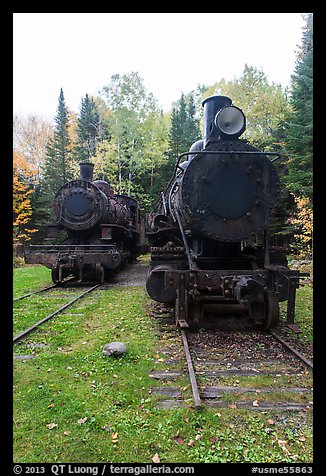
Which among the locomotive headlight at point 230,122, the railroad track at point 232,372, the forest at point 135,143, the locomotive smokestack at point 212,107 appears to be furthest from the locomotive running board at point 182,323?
the forest at point 135,143

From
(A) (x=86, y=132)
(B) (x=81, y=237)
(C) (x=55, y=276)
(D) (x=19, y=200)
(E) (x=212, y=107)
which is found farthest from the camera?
(A) (x=86, y=132)

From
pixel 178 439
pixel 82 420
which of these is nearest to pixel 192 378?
pixel 178 439

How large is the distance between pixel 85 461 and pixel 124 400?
2.76ft

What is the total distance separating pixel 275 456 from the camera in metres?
2.49

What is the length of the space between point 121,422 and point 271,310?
3017 millimetres

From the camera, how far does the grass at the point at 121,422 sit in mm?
2531

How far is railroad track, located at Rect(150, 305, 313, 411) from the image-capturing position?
3.27 meters

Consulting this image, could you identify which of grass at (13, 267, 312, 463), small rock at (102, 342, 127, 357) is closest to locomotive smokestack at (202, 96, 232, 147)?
small rock at (102, 342, 127, 357)

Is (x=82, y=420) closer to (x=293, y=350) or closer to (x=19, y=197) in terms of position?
(x=293, y=350)

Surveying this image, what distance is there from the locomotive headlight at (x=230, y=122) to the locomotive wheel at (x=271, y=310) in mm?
2665

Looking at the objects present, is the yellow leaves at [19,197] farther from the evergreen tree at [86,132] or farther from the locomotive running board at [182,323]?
the locomotive running board at [182,323]

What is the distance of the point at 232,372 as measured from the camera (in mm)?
3883

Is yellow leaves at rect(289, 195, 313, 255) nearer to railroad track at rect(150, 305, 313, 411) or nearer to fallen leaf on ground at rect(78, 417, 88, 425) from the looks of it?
railroad track at rect(150, 305, 313, 411)
